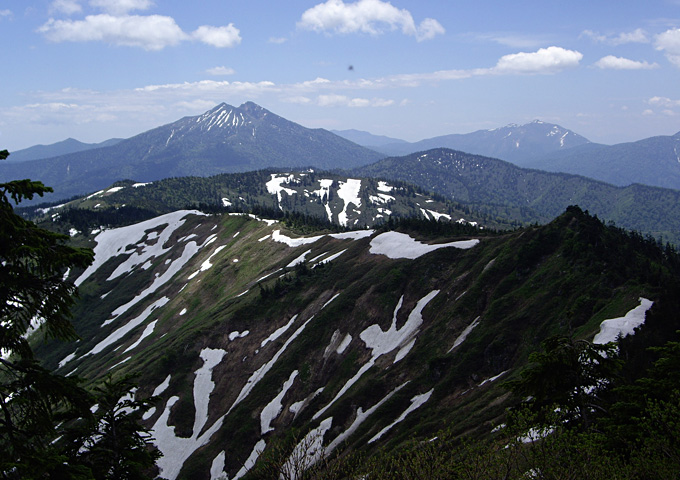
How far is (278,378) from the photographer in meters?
82.4

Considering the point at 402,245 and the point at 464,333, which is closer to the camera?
the point at 464,333

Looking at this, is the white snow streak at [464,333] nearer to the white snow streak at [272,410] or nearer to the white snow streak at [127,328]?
the white snow streak at [272,410]

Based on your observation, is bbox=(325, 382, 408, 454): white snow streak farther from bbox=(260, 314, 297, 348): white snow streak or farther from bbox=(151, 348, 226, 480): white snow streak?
bbox=(260, 314, 297, 348): white snow streak

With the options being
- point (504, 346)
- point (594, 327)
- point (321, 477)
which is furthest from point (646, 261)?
point (321, 477)

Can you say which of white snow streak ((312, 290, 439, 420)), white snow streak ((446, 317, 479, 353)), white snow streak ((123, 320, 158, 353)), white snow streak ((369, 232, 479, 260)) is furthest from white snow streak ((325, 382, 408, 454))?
white snow streak ((123, 320, 158, 353))

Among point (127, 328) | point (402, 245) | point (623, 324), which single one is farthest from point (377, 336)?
point (127, 328)

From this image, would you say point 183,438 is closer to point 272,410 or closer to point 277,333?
point 272,410

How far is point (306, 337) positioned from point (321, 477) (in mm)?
68338

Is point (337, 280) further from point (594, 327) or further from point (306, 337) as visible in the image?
point (594, 327)

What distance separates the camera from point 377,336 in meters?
81.5

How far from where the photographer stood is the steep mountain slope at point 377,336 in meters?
60.3

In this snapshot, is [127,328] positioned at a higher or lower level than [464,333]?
lower

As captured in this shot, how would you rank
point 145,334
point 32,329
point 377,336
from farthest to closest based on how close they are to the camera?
point 145,334 < point 377,336 < point 32,329

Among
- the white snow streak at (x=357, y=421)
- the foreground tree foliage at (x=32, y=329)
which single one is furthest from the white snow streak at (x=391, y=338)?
the foreground tree foliage at (x=32, y=329)
